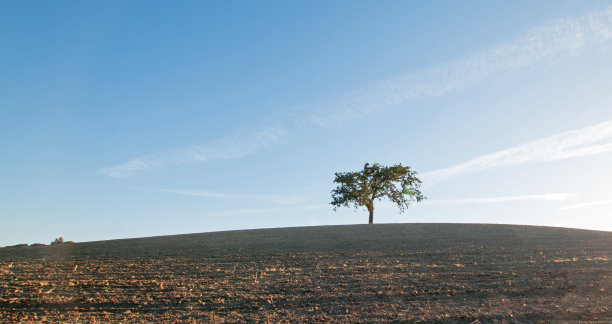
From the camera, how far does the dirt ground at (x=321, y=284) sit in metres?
9.80

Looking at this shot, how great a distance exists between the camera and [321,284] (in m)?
12.5

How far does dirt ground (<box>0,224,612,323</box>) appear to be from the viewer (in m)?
9.80

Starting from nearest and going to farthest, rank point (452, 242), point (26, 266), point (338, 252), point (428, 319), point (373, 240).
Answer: point (428, 319)
point (26, 266)
point (338, 252)
point (452, 242)
point (373, 240)

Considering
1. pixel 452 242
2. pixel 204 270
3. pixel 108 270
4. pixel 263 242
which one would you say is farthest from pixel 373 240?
pixel 108 270

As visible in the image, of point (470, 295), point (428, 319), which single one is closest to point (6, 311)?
point (428, 319)

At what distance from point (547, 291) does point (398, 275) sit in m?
4.26

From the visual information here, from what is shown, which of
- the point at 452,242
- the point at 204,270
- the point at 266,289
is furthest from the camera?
the point at 452,242

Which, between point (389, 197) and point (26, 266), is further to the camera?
point (389, 197)

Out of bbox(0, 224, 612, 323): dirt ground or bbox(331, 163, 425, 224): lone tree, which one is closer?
bbox(0, 224, 612, 323): dirt ground

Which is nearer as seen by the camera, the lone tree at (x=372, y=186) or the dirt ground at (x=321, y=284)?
the dirt ground at (x=321, y=284)

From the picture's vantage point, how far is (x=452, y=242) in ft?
70.3

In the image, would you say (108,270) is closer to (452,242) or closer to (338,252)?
(338,252)

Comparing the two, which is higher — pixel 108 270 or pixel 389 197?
pixel 389 197

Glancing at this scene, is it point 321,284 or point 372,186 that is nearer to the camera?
point 321,284
